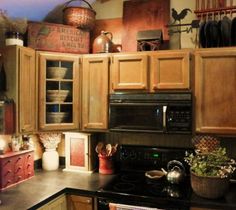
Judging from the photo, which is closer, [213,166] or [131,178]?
[213,166]

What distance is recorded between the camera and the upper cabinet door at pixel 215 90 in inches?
88.0

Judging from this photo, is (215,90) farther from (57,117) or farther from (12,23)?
(12,23)

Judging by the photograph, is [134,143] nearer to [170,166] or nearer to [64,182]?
[170,166]

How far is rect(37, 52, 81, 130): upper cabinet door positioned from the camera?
98.9 inches

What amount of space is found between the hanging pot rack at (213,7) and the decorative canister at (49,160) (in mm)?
1986

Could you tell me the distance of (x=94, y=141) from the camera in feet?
9.31

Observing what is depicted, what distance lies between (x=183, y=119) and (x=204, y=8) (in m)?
1.07

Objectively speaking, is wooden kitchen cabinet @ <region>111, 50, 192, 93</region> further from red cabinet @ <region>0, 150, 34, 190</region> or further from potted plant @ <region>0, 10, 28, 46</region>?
red cabinet @ <region>0, 150, 34, 190</region>

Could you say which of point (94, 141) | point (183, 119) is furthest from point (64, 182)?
point (183, 119)

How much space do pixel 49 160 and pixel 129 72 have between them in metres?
1.25

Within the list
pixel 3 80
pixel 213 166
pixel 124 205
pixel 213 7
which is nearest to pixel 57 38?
pixel 3 80

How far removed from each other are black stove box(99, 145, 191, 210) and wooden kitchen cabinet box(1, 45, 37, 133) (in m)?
0.87

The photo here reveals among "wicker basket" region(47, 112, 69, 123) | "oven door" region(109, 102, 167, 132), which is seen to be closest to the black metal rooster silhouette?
"oven door" region(109, 102, 167, 132)

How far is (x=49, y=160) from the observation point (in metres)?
2.87
